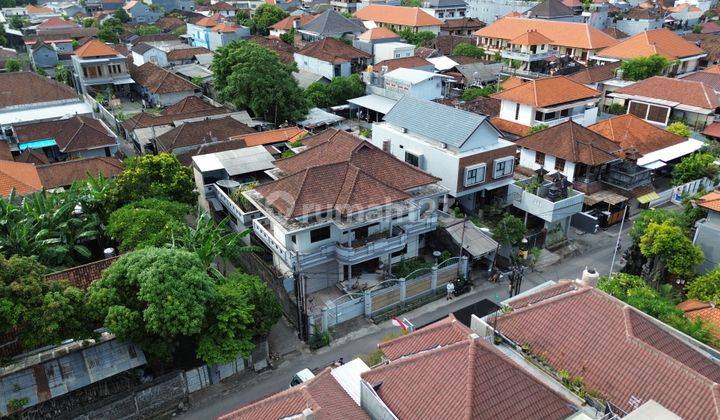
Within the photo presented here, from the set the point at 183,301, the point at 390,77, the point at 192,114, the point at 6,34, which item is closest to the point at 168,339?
the point at 183,301

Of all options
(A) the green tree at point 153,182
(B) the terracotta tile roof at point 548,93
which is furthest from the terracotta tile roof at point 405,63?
(A) the green tree at point 153,182

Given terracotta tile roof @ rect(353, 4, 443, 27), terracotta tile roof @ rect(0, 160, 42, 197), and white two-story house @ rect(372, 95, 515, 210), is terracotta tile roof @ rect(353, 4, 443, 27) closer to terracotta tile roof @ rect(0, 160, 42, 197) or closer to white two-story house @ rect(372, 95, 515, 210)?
white two-story house @ rect(372, 95, 515, 210)

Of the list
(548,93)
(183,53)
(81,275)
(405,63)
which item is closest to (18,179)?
(81,275)

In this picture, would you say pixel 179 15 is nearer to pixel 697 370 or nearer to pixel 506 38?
pixel 506 38

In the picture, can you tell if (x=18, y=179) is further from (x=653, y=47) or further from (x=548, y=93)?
(x=653, y=47)

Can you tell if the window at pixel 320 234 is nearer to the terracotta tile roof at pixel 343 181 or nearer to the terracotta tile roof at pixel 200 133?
the terracotta tile roof at pixel 343 181
